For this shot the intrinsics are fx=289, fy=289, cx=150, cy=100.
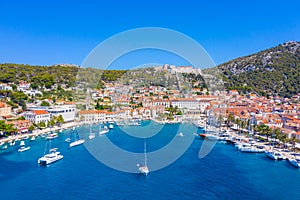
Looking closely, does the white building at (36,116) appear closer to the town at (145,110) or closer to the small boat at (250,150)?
the town at (145,110)

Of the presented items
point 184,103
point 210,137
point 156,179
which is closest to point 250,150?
point 210,137

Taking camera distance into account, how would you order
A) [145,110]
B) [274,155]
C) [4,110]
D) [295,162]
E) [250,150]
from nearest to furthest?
1. [295,162]
2. [274,155]
3. [250,150]
4. [4,110]
5. [145,110]

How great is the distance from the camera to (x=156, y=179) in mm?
5812

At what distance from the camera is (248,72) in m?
28.6

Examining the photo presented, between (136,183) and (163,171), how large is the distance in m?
0.94

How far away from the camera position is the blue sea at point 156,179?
5109mm

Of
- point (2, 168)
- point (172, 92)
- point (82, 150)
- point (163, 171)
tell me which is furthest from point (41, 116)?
point (172, 92)

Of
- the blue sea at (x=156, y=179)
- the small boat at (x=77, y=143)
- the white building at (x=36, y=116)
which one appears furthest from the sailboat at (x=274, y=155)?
the white building at (x=36, y=116)

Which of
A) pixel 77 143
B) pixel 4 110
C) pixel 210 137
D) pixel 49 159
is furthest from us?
pixel 4 110

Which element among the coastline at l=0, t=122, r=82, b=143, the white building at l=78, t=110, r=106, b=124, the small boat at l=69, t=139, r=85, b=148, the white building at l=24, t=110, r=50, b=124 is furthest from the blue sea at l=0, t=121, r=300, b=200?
the white building at l=78, t=110, r=106, b=124

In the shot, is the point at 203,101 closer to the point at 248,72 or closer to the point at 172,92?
the point at 172,92

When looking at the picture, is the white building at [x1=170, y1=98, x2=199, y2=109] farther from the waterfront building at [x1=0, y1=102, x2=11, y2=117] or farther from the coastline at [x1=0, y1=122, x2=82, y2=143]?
the waterfront building at [x1=0, y1=102, x2=11, y2=117]

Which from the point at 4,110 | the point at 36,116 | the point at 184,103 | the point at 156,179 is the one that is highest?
the point at 184,103

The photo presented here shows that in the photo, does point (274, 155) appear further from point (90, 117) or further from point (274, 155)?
point (90, 117)
